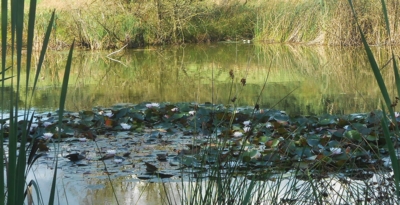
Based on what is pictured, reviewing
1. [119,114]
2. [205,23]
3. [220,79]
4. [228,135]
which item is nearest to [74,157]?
[228,135]

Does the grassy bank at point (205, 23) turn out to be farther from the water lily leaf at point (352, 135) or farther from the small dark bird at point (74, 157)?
the small dark bird at point (74, 157)

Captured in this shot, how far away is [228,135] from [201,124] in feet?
→ 1.25

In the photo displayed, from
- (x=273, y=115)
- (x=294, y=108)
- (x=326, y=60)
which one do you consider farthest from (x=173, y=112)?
(x=326, y=60)

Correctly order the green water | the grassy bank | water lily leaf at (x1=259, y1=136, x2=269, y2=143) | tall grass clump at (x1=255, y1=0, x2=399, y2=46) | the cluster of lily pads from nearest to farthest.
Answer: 1. the cluster of lily pads
2. water lily leaf at (x1=259, y1=136, x2=269, y2=143)
3. the green water
4. tall grass clump at (x1=255, y1=0, x2=399, y2=46)
5. the grassy bank

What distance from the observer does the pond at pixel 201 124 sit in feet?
8.10

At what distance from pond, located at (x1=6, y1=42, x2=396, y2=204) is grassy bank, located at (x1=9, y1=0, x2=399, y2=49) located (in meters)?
1.10

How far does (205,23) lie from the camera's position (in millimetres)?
14219

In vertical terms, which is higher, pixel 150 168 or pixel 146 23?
pixel 146 23

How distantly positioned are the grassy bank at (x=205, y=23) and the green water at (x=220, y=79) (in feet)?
2.06

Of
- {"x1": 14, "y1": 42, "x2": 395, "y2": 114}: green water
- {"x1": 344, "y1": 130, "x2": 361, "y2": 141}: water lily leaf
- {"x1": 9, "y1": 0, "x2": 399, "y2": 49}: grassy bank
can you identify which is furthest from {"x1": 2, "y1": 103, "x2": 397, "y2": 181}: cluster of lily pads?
{"x1": 9, "y1": 0, "x2": 399, "y2": 49}: grassy bank

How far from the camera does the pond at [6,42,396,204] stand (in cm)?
247

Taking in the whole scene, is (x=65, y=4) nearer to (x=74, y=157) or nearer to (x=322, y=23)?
(x=322, y=23)

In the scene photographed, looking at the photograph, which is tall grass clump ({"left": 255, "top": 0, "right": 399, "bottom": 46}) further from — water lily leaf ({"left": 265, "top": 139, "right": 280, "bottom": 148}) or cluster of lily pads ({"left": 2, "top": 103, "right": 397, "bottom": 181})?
water lily leaf ({"left": 265, "top": 139, "right": 280, "bottom": 148})

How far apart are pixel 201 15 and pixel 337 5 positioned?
146 inches
